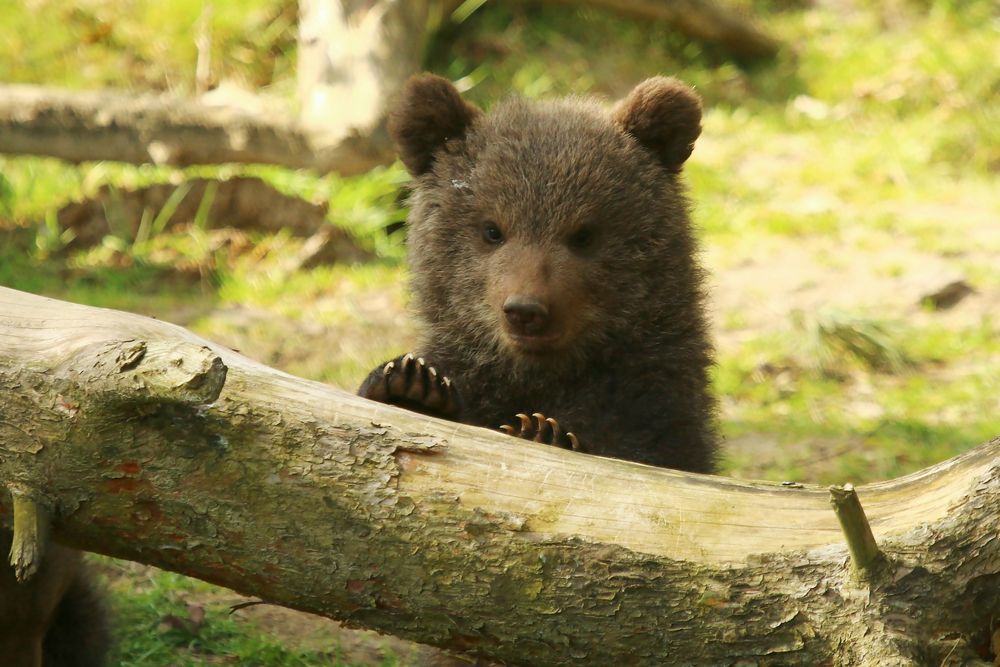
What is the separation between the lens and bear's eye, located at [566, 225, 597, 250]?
400 cm

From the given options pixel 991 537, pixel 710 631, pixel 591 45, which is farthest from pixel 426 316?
pixel 591 45

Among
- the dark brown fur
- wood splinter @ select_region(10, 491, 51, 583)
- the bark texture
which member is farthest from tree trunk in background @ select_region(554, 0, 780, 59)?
wood splinter @ select_region(10, 491, 51, 583)

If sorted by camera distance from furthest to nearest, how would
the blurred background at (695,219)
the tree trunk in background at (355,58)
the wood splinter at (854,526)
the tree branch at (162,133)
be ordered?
the tree trunk in background at (355,58) → the tree branch at (162,133) → the blurred background at (695,219) → the wood splinter at (854,526)

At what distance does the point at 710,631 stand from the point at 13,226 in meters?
6.89

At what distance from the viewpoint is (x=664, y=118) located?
419 centimetres

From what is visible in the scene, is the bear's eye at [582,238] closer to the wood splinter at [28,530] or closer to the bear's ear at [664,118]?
the bear's ear at [664,118]

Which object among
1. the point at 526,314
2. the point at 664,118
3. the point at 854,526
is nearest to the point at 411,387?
the point at 526,314

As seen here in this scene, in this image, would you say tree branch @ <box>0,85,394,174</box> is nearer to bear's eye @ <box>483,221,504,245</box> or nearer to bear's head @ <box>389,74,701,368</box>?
bear's head @ <box>389,74,701,368</box>

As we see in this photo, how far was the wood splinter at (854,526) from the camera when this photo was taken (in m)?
2.33

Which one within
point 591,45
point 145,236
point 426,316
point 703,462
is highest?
point 591,45

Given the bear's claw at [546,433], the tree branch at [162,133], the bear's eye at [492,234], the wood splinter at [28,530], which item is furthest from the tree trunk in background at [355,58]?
the wood splinter at [28,530]

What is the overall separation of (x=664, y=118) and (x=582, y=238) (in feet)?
1.83

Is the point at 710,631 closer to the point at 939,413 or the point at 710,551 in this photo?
the point at 710,551

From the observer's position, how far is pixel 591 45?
10.9 metres
